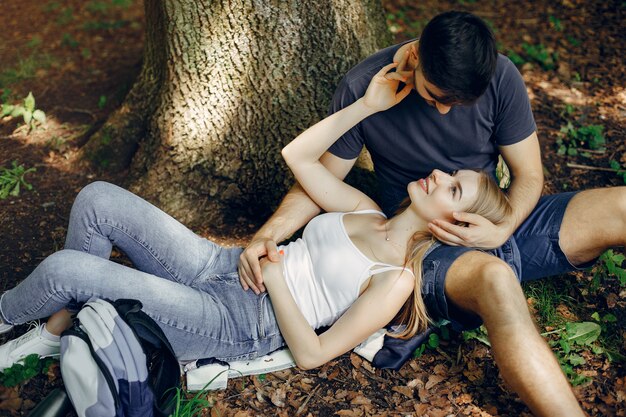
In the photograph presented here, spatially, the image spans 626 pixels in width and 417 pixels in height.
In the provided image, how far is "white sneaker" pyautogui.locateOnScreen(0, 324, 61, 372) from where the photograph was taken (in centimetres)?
356

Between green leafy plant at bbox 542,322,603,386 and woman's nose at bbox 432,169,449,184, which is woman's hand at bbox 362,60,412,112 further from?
green leafy plant at bbox 542,322,603,386

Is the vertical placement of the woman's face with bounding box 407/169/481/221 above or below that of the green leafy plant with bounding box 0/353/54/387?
above

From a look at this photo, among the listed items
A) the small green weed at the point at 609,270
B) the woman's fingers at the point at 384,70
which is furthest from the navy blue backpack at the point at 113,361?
the small green weed at the point at 609,270

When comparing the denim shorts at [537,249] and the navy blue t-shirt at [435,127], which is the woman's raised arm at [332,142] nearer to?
the navy blue t-shirt at [435,127]

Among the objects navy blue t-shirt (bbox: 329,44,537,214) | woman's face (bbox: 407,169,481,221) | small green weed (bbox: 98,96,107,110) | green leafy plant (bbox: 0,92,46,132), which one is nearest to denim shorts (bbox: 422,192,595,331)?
woman's face (bbox: 407,169,481,221)

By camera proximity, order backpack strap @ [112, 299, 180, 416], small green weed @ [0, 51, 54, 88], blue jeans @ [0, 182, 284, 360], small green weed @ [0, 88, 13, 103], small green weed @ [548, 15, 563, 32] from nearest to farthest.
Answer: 1. backpack strap @ [112, 299, 180, 416]
2. blue jeans @ [0, 182, 284, 360]
3. small green weed @ [0, 88, 13, 103]
4. small green weed @ [0, 51, 54, 88]
5. small green weed @ [548, 15, 563, 32]

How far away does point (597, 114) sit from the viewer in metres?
5.82

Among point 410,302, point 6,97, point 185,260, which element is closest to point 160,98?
point 185,260

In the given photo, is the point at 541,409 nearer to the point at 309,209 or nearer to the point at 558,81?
the point at 309,209

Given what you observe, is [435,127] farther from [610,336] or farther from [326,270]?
[610,336]

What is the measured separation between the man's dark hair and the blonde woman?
0.50 m

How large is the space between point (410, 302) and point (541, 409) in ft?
3.01

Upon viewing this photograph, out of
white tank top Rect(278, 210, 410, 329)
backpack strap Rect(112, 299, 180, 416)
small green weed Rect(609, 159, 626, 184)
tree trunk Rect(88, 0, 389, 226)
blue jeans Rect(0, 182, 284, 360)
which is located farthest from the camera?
small green weed Rect(609, 159, 626, 184)

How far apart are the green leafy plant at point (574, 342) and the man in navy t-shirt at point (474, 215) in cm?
41
